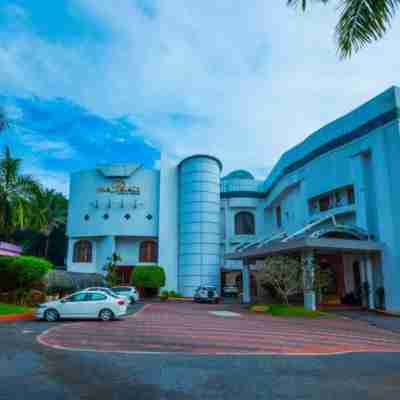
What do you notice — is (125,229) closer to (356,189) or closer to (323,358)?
(356,189)

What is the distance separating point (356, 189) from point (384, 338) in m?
13.5

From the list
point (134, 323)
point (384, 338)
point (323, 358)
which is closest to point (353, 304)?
point (384, 338)

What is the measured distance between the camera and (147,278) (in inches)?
1448

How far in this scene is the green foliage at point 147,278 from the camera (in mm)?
36812

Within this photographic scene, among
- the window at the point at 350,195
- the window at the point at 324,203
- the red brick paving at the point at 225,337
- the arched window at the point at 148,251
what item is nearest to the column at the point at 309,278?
the red brick paving at the point at 225,337

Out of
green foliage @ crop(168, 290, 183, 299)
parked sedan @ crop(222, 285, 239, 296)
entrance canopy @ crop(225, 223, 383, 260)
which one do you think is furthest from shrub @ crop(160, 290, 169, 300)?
entrance canopy @ crop(225, 223, 383, 260)

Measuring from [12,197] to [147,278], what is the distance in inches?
735

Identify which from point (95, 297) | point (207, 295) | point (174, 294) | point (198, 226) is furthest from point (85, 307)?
point (198, 226)

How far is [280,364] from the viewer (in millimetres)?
8398

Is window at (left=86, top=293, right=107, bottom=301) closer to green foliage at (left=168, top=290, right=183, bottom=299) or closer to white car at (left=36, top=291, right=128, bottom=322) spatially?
white car at (left=36, top=291, right=128, bottom=322)

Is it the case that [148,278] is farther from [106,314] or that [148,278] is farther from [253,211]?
[106,314]

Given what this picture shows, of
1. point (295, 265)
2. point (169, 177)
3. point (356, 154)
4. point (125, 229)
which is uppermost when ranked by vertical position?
point (169, 177)

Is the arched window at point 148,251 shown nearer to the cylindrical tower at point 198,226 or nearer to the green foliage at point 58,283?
the cylindrical tower at point 198,226

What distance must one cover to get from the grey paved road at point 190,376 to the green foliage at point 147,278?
27206mm
